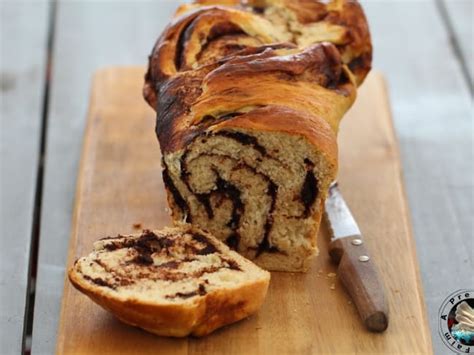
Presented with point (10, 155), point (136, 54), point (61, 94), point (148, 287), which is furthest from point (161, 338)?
point (136, 54)

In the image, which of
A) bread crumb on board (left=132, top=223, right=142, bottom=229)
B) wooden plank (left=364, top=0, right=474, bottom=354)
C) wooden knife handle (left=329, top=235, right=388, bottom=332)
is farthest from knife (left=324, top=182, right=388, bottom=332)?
bread crumb on board (left=132, top=223, right=142, bottom=229)

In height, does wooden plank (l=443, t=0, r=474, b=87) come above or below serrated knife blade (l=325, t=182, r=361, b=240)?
above

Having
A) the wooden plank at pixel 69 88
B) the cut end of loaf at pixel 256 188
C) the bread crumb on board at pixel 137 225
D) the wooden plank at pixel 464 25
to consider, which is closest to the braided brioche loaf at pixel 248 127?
the cut end of loaf at pixel 256 188

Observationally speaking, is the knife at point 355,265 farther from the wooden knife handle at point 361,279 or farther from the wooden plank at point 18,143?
the wooden plank at point 18,143

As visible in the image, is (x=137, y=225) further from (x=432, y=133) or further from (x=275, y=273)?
(x=432, y=133)

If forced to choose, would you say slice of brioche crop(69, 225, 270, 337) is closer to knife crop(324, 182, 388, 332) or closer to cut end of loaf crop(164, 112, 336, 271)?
cut end of loaf crop(164, 112, 336, 271)

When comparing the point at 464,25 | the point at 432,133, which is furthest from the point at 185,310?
the point at 464,25
